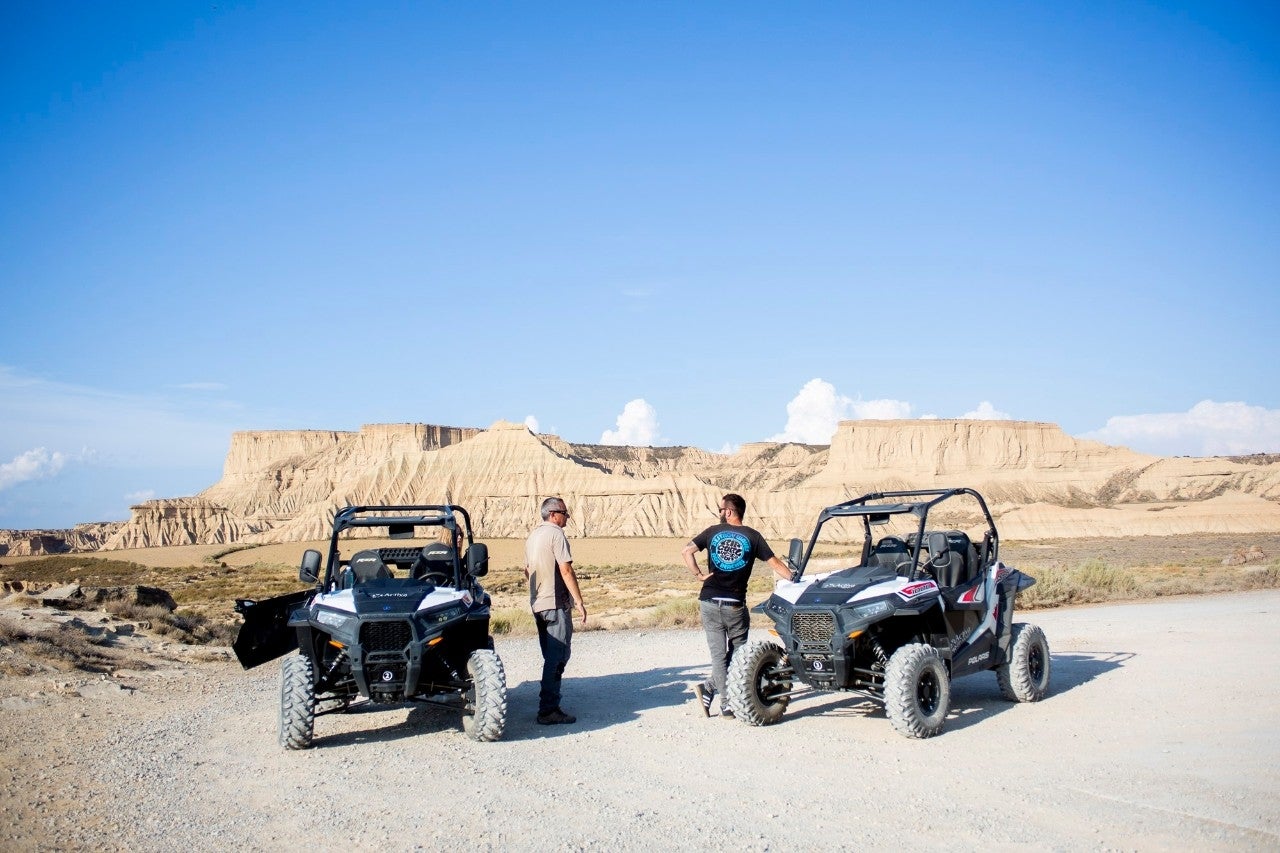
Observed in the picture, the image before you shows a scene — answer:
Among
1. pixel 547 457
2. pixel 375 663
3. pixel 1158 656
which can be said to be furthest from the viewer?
pixel 547 457

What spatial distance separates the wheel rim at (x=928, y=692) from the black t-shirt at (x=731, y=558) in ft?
5.82

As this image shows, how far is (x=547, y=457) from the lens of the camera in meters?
129

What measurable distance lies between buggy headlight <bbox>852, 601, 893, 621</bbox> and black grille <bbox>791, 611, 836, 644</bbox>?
8.8 inches

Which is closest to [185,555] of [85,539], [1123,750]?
[85,539]

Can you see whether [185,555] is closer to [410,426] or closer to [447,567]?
[410,426]

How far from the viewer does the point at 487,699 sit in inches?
356

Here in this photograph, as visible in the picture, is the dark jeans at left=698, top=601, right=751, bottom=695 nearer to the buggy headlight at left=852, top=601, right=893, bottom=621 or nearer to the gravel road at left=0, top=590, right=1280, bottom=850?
the gravel road at left=0, top=590, right=1280, bottom=850

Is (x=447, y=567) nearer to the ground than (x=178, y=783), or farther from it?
farther from it

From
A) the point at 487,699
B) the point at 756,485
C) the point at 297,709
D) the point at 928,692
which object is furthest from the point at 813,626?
the point at 756,485

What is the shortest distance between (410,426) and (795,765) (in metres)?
159

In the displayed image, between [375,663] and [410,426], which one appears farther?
[410,426]

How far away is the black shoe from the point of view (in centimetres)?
998

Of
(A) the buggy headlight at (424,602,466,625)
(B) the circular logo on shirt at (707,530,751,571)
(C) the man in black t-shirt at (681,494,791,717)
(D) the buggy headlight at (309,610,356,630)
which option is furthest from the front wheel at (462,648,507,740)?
(B) the circular logo on shirt at (707,530,751,571)

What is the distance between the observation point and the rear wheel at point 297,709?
892 centimetres
